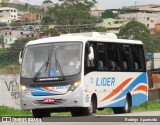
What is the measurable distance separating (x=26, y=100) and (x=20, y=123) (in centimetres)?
590

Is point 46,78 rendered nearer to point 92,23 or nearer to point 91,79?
point 91,79

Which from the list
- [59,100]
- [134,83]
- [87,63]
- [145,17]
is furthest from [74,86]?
[145,17]

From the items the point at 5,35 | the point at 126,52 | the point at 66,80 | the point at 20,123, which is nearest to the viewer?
the point at 20,123

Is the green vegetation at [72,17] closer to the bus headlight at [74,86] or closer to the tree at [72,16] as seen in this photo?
the tree at [72,16]

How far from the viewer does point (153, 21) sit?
461ft

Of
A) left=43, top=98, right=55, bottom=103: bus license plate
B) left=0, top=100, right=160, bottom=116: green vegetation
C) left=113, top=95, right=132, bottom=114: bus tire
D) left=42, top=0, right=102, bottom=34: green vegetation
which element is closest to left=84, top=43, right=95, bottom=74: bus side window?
left=43, top=98, right=55, bottom=103: bus license plate

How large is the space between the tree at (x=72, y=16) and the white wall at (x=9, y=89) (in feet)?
149

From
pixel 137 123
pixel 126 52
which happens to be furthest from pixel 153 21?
pixel 137 123

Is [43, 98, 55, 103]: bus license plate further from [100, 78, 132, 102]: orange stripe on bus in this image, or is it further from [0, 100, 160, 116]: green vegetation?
[0, 100, 160, 116]: green vegetation

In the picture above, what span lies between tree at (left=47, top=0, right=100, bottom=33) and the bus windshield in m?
57.4

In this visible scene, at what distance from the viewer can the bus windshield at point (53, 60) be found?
23.2 metres

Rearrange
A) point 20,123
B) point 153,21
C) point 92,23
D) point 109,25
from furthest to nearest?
point 153,21
point 109,25
point 92,23
point 20,123

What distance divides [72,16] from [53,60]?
198 feet

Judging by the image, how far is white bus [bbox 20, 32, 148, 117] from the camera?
75.6ft
